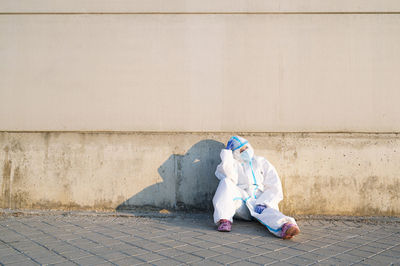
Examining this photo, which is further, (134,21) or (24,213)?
(134,21)

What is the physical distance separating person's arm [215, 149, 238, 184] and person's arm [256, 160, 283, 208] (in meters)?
0.42

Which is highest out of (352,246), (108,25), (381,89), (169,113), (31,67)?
(108,25)

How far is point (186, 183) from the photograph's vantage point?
432cm

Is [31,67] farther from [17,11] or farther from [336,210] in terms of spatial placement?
[336,210]

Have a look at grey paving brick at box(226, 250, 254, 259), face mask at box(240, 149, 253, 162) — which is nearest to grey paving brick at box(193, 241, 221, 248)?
grey paving brick at box(226, 250, 254, 259)

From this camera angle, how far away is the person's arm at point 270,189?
3.71 metres

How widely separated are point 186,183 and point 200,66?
6.15 feet

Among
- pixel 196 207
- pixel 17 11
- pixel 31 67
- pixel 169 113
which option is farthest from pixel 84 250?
pixel 17 11

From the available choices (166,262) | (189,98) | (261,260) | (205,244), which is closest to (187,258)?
(166,262)

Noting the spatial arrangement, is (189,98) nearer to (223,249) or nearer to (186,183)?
(186,183)

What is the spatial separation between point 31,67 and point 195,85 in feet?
8.87

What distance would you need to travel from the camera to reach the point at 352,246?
2955 millimetres

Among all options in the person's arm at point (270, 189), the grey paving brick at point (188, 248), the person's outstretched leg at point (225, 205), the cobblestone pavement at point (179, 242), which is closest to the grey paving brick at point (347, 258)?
the cobblestone pavement at point (179, 242)

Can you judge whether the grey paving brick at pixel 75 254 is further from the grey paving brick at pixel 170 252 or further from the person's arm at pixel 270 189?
the person's arm at pixel 270 189
